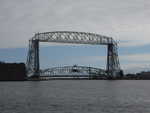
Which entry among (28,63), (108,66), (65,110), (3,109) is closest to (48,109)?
(65,110)

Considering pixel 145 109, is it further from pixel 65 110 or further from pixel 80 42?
pixel 80 42

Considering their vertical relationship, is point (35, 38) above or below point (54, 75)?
above

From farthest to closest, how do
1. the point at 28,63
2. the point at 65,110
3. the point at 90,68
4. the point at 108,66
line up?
1. the point at 90,68
2. the point at 108,66
3. the point at 28,63
4. the point at 65,110

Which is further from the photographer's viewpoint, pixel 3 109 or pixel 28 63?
pixel 28 63

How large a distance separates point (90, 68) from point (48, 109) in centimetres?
13044

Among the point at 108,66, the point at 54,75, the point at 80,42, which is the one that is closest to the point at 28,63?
the point at 80,42

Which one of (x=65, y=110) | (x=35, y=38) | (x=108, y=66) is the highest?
(x=35, y=38)

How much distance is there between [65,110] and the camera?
33531 mm

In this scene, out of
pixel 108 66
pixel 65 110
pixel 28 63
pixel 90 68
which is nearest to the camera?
pixel 65 110

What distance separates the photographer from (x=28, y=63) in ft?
424

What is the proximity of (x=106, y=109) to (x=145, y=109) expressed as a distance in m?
3.14

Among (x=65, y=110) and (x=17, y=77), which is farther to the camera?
(x=17, y=77)

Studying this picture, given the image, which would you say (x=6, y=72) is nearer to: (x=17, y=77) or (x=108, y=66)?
(x=17, y=77)

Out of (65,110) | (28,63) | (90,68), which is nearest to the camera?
(65,110)
